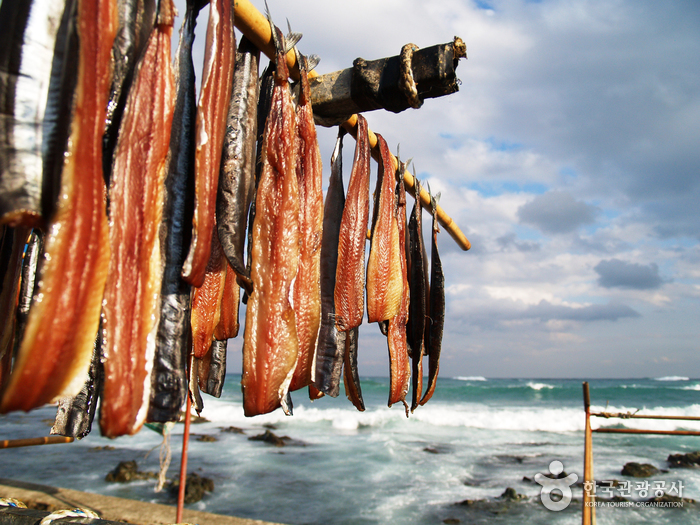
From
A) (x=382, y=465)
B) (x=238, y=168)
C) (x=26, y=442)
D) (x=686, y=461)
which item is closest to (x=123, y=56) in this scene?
(x=238, y=168)

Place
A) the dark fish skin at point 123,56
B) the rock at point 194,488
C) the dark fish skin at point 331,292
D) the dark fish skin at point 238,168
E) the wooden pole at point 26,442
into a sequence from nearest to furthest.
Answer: the dark fish skin at point 123,56 → the dark fish skin at point 238,168 → the dark fish skin at point 331,292 → the wooden pole at point 26,442 → the rock at point 194,488

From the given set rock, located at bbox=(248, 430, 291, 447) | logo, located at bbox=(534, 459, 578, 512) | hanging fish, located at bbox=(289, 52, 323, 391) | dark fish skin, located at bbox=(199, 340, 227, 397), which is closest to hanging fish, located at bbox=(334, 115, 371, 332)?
hanging fish, located at bbox=(289, 52, 323, 391)

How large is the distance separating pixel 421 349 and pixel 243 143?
165cm

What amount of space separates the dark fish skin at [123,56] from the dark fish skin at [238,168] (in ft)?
1.00

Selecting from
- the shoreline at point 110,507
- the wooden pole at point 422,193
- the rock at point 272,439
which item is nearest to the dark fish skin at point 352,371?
the wooden pole at point 422,193

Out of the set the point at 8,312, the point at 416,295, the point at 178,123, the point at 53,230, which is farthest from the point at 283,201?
the point at 416,295

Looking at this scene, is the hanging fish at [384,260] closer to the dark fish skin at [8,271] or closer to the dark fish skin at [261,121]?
the dark fish skin at [261,121]

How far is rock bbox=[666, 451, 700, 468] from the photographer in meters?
12.4

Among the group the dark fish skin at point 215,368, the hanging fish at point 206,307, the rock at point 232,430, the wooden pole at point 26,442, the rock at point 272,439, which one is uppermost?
the hanging fish at point 206,307

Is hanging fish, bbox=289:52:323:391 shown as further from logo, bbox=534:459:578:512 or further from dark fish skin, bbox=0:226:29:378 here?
logo, bbox=534:459:578:512

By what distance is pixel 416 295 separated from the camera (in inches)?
99.6

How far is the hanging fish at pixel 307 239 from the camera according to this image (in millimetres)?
1399

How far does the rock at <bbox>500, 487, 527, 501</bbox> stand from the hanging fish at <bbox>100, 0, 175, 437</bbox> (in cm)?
1078

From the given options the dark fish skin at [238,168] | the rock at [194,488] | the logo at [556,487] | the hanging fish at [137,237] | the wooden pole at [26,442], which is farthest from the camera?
the logo at [556,487]
